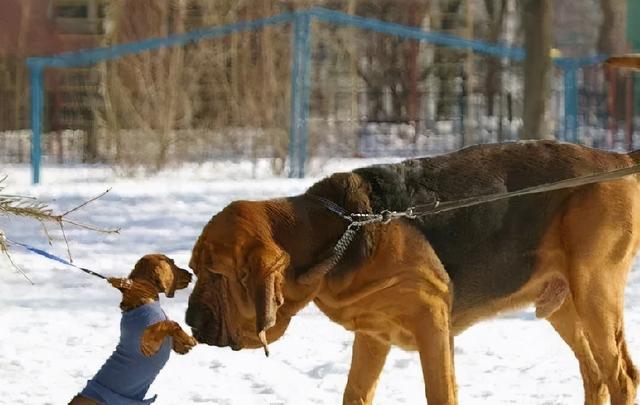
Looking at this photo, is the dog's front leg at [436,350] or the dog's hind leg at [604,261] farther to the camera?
the dog's hind leg at [604,261]

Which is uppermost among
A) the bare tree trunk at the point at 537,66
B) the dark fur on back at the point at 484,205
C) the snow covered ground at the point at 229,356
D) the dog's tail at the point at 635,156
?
the bare tree trunk at the point at 537,66

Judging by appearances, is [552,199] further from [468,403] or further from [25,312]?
[25,312]

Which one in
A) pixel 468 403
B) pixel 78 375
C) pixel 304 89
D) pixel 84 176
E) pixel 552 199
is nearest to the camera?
pixel 552 199

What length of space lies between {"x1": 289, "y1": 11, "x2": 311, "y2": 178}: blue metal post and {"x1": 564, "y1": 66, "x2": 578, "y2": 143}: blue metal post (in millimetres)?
4648

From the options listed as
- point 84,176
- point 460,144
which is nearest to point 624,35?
point 460,144

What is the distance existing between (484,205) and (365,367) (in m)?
0.90

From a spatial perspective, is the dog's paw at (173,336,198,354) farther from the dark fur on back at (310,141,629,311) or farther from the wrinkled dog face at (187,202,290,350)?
the dark fur on back at (310,141,629,311)

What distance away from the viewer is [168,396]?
20.9ft

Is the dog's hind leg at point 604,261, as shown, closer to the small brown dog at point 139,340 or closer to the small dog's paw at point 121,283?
the small brown dog at point 139,340

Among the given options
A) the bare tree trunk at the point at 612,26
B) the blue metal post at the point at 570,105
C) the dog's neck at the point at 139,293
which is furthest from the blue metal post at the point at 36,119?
the bare tree trunk at the point at 612,26

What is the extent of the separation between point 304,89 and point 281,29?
225 centimetres

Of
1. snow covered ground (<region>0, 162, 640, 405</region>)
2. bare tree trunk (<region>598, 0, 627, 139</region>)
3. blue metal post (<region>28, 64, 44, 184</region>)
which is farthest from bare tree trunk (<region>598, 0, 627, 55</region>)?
snow covered ground (<region>0, 162, 640, 405</region>)

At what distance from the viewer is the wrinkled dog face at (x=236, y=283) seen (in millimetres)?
4461

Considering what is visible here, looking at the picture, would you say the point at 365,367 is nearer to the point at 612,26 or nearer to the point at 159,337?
the point at 159,337
